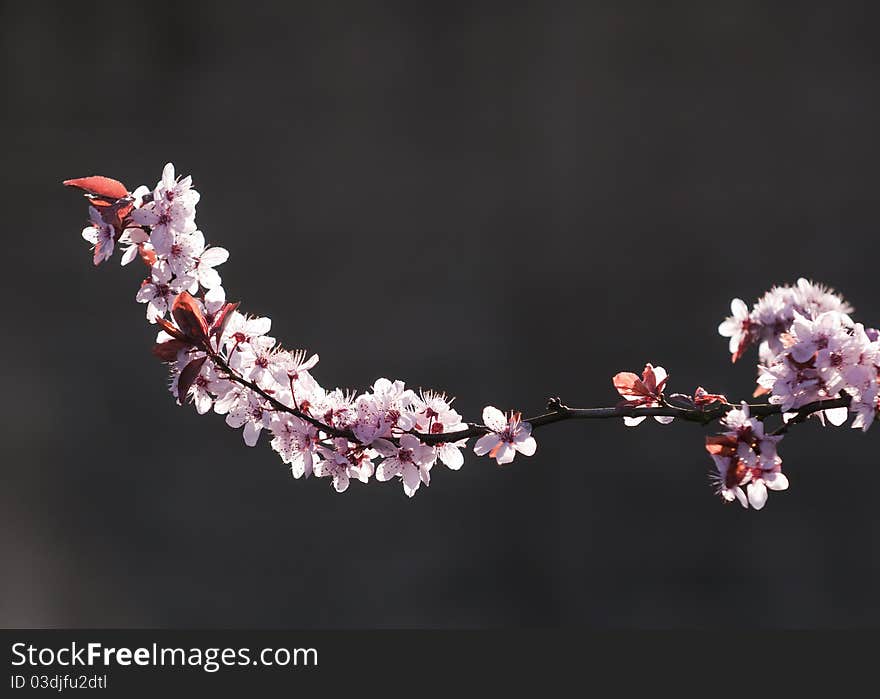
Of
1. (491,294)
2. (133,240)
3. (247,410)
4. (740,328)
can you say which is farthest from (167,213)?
(491,294)

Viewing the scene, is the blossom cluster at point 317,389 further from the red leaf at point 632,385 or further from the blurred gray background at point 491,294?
the blurred gray background at point 491,294

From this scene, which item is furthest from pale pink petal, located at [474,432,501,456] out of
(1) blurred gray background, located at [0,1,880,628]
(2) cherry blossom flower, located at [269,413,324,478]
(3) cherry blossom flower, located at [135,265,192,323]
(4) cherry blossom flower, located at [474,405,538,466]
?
(1) blurred gray background, located at [0,1,880,628]

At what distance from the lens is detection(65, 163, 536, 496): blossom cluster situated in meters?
0.68

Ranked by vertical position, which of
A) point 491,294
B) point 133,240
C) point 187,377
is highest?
point 491,294

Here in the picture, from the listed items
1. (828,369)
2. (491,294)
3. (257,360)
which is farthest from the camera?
(491,294)

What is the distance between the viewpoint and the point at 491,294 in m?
2.85

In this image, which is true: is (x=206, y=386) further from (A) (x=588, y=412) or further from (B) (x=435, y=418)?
(A) (x=588, y=412)

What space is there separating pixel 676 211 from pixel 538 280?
0.41 metres

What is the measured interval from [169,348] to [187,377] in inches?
1.1

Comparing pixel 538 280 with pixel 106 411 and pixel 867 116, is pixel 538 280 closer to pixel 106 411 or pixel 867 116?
pixel 867 116

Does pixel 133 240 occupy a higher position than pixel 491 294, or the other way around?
pixel 491 294

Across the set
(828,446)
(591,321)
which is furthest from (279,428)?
(828,446)

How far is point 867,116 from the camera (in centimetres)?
278

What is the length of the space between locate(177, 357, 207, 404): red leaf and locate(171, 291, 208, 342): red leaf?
0.02 meters
